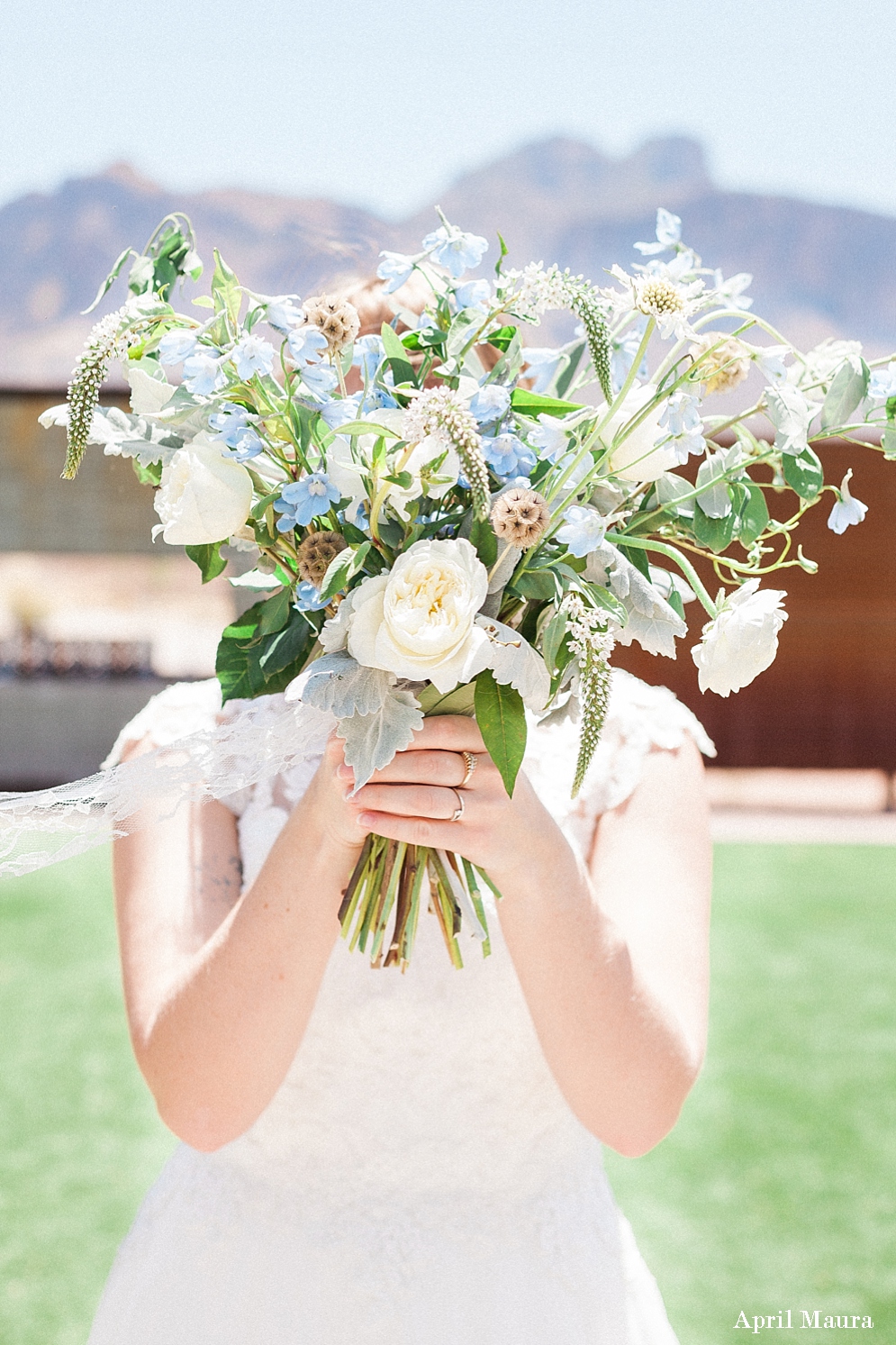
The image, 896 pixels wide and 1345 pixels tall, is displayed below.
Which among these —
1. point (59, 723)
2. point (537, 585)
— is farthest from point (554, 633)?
point (59, 723)

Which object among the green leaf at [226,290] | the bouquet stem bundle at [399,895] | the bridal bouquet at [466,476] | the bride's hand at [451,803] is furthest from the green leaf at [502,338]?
the bouquet stem bundle at [399,895]

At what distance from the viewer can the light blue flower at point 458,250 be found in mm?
901

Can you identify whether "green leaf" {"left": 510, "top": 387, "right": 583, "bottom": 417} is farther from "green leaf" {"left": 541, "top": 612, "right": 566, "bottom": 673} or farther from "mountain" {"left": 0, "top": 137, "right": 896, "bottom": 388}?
"mountain" {"left": 0, "top": 137, "right": 896, "bottom": 388}

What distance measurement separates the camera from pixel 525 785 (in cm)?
106

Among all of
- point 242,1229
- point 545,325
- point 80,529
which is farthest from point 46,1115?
point 80,529

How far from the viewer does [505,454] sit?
0.87 metres

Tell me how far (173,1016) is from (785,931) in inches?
187

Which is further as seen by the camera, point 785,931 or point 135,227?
point 785,931

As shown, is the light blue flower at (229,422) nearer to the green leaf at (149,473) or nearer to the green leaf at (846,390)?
the green leaf at (149,473)

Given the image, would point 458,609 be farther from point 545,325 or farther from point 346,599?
point 545,325

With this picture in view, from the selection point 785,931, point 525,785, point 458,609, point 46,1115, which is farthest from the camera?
point 785,931

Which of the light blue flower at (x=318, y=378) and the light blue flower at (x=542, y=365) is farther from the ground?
the light blue flower at (x=542, y=365)

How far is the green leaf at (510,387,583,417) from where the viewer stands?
92cm

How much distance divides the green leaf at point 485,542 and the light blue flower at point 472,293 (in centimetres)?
18
